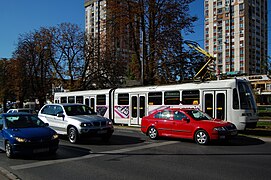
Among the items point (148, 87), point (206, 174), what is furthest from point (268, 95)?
point (206, 174)

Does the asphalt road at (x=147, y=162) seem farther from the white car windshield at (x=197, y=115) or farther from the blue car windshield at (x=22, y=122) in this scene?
the white car windshield at (x=197, y=115)

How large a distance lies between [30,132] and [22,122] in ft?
3.57

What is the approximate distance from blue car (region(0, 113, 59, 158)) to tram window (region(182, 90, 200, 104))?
29.5ft

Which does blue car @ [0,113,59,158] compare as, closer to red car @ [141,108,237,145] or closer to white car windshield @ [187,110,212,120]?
red car @ [141,108,237,145]

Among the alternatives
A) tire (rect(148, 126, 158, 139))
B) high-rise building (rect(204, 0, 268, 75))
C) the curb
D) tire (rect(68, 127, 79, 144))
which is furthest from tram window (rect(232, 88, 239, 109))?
high-rise building (rect(204, 0, 268, 75))

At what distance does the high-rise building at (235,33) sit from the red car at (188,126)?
8642 cm

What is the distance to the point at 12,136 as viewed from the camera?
8977 mm

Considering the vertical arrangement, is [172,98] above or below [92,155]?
above

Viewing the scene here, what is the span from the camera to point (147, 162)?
8.73 metres

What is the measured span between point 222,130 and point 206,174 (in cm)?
493

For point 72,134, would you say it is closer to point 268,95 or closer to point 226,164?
point 226,164

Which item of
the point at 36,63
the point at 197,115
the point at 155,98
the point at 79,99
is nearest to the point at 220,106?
the point at 197,115

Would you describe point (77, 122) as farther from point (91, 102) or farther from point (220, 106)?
point (91, 102)

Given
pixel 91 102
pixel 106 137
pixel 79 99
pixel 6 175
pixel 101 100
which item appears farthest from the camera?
pixel 79 99
